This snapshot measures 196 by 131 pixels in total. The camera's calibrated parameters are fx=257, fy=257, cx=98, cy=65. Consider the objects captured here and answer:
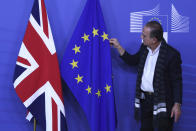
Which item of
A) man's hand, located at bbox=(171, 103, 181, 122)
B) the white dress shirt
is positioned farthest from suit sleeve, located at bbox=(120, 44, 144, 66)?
man's hand, located at bbox=(171, 103, 181, 122)

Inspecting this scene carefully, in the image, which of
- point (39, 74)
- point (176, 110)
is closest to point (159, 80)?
point (176, 110)

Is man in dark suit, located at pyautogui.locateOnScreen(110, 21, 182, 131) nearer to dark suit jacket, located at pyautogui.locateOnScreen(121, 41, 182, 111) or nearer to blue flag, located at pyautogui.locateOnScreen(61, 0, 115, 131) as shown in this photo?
dark suit jacket, located at pyautogui.locateOnScreen(121, 41, 182, 111)

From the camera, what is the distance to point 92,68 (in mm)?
2156

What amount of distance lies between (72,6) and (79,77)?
643 millimetres

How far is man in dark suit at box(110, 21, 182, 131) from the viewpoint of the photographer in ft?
6.55

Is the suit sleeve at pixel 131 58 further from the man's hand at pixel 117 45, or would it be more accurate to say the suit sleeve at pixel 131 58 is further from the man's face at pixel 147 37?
the man's face at pixel 147 37

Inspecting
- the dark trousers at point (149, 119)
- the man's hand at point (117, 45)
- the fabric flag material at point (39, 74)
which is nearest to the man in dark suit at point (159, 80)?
the dark trousers at point (149, 119)

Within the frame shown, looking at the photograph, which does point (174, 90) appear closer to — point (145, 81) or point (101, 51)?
point (145, 81)

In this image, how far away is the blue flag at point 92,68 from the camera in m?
2.13

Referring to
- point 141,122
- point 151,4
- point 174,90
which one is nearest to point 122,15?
point 151,4

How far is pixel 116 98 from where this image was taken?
240 cm

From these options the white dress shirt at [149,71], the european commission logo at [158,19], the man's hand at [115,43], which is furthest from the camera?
the european commission logo at [158,19]

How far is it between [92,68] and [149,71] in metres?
0.47

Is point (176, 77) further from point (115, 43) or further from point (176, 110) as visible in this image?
point (115, 43)
